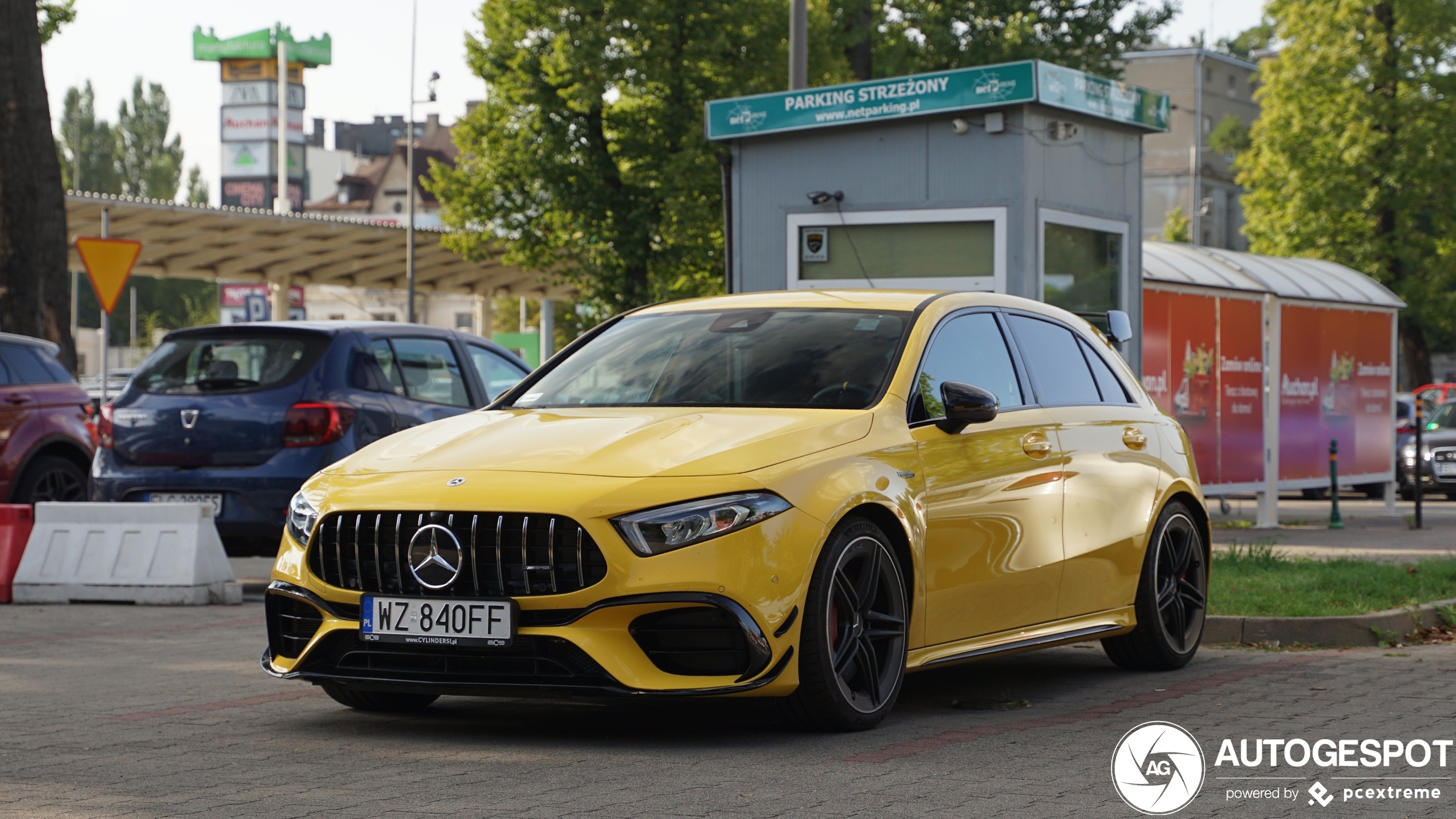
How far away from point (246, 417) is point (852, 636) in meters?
6.24

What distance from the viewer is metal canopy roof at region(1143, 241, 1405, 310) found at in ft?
60.2

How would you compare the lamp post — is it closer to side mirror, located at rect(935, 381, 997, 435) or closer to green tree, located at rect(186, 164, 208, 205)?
side mirror, located at rect(935, 381, 997, 435)

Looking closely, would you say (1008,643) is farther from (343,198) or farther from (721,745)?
(343,198)

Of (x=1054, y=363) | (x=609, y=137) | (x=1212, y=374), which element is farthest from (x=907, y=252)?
(x=609, y=137)

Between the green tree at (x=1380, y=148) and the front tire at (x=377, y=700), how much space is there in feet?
135

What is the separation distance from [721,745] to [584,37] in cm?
3309

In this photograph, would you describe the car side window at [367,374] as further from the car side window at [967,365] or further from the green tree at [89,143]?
the green tree at [89,143]

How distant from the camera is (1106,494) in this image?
7.67 m

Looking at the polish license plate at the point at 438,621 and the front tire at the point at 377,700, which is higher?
the polish license plate at the point at 438,621

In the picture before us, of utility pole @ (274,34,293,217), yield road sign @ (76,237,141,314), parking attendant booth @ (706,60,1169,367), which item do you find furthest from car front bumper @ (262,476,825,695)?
utility pole @ (274,34,293,217)

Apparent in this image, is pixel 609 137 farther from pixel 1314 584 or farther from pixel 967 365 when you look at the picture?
pixel 967 365

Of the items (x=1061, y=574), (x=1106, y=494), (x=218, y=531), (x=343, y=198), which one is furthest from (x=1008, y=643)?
(x=343, y=198)

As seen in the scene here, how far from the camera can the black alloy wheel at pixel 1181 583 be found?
8164 mm

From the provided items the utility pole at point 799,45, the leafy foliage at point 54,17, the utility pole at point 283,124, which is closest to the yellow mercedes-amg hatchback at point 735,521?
the utility pole at point 799,45
